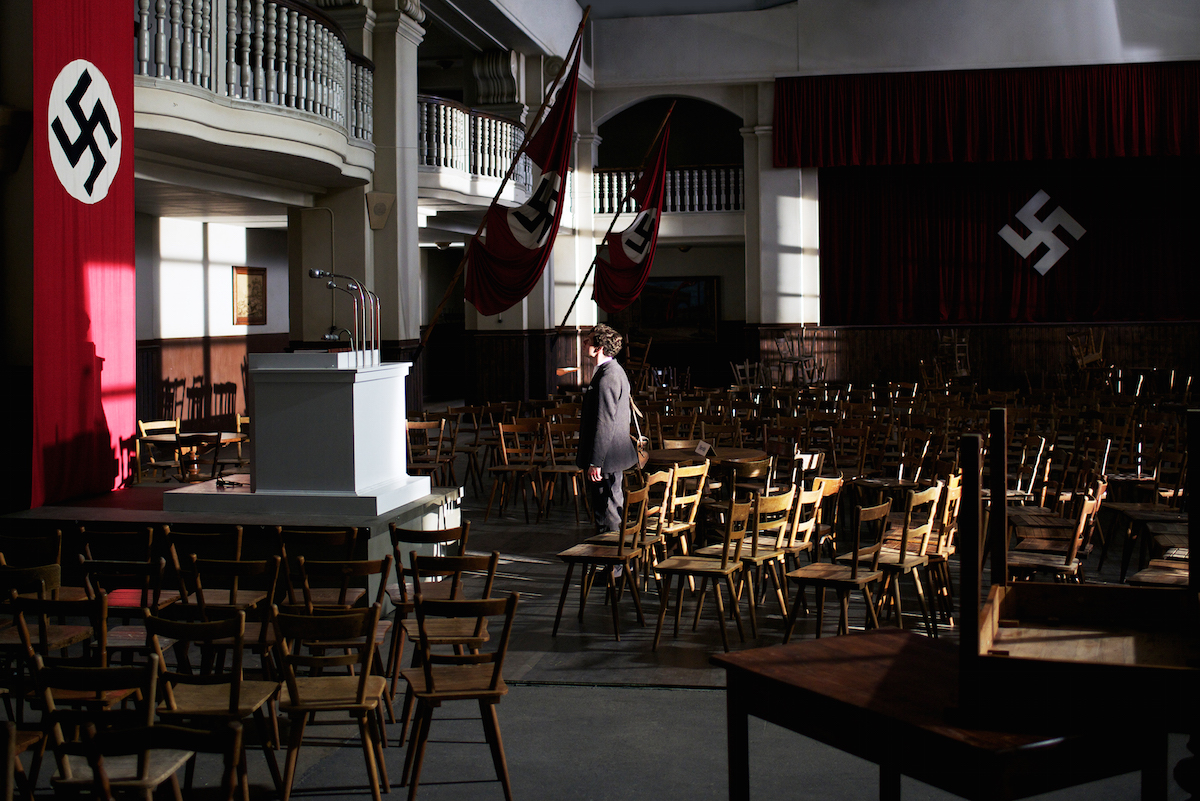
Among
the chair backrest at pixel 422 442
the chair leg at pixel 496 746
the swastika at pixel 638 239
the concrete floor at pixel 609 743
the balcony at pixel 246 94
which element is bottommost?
the concrete floor at pixel 609 743

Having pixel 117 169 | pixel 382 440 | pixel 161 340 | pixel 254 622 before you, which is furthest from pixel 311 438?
pixel 161 340

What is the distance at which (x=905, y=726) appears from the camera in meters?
2.38

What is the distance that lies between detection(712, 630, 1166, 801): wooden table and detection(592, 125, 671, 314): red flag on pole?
11.2 meters

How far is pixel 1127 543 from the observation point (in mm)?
7262

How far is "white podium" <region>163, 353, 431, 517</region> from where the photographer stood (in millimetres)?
6664

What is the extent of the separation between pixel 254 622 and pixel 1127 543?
529 cm

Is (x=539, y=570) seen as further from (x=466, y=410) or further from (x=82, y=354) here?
(x=466, y=410)

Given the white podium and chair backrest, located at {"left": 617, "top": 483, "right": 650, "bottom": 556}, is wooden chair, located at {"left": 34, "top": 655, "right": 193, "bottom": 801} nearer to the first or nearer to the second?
chair backrest, located at {"left": 617, "top": 483, "right": 650, "bottom": 556}

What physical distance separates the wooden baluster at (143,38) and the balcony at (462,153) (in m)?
5.28

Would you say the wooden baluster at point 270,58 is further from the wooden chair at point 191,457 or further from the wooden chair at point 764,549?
the wooden chair at point 764,549

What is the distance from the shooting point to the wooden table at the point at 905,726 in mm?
2240

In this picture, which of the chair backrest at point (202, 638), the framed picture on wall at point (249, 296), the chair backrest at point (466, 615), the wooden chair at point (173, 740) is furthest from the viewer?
the framed picture on wall at point (249, 296)

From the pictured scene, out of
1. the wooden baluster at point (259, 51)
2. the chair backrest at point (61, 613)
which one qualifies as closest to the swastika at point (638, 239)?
the wooden baluster at point (259, 51)

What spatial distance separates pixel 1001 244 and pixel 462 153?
35.3 feet
